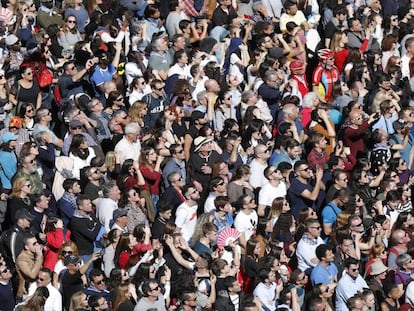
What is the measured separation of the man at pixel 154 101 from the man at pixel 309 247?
11.2ft

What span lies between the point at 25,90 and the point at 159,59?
7.56 feet

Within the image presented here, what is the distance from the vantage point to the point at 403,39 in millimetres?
23766

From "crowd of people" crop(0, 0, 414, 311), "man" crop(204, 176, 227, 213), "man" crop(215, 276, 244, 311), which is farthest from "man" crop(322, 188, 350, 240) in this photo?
"man" crop(215, 276, 244, 311)

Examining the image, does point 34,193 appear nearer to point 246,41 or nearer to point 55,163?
point 55,163

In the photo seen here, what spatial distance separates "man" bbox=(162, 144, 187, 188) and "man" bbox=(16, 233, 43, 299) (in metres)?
2.59

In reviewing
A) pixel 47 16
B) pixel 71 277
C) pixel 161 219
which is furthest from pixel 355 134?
pixel 71 277

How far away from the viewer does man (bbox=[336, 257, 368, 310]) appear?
1769cm

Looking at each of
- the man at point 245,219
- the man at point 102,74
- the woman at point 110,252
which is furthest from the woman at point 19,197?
the man at point 102,74

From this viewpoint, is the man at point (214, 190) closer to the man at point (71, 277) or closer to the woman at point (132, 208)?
the woman at point (132, 208)

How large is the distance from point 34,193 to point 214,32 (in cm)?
565

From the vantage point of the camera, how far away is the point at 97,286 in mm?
16734

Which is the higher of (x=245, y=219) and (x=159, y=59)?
(x=245, y=219)

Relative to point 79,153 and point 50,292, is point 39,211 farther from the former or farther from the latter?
point 50,292

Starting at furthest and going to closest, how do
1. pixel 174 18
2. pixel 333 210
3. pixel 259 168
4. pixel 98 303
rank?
pixel 174 18 → pixel 259 168 → pixel 333 210 → pixel 98 303
